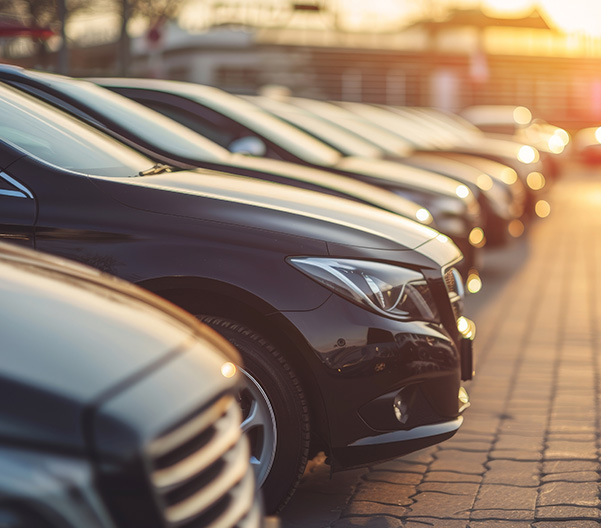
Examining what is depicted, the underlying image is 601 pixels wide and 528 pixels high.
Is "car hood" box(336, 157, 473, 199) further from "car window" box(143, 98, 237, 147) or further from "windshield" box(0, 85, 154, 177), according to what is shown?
"windshield" box(0, 85, 154, 177)

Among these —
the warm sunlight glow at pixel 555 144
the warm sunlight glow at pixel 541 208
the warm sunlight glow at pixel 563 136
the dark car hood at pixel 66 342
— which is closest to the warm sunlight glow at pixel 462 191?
the warm sunlight glow at pixel 541 208

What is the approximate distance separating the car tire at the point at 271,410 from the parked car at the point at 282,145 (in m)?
3.82

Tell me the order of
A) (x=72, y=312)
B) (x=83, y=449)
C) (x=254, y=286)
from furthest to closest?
(x=254, y=286), (x=72, y=312), (x=83, y=449)

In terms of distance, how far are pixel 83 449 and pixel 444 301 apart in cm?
260

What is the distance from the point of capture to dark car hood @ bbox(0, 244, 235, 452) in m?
1.86

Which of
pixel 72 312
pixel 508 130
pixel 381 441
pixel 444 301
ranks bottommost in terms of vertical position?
pixel 508 130

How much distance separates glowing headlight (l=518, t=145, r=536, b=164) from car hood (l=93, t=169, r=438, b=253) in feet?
36.1

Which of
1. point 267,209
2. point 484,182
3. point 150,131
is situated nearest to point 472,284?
point 484,182

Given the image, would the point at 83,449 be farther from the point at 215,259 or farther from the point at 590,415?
the point at 590,415

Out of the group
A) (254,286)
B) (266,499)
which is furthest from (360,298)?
(266,499)

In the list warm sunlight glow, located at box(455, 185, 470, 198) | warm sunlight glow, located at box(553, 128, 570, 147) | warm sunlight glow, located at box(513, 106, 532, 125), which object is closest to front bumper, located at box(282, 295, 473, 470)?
warm sunlight glow, located at box(455, 185, 470, 198)

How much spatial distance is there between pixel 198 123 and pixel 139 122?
198 cm

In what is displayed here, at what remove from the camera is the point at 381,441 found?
→ 151 inches

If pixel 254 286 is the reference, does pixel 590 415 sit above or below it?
below
